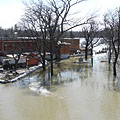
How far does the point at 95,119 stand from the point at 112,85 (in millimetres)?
6771

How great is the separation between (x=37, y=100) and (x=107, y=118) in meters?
4.37

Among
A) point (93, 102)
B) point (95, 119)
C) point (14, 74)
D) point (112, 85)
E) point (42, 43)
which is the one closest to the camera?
point (95, 119)

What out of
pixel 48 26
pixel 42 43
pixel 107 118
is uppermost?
pixel 48 26

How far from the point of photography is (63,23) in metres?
21.7

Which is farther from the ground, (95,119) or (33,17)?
(33,17)

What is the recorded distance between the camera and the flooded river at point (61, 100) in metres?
9.95

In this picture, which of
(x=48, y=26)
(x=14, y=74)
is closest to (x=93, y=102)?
(x=14, y=74)

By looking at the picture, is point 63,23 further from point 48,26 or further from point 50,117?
point 50,117

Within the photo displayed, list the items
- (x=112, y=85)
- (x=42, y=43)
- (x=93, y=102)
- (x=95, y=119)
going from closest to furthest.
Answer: (x=95, y=119) → (x=93, y=102) → (x=112, y=85) → (x=42, y=43)

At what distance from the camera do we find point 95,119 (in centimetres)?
935

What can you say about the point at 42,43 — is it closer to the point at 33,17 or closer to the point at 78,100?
the point at 33,17

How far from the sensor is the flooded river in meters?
9.95

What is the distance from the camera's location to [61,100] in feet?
39.9

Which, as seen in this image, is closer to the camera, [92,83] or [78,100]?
[78,100]
